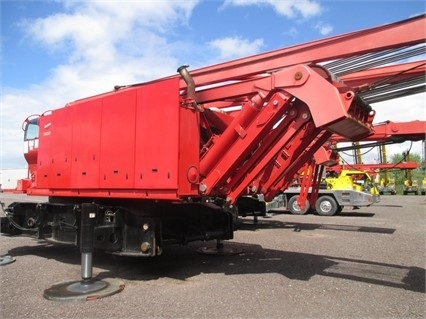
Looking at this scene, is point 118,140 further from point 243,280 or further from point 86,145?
point 243,280

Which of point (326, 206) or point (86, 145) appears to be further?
point (326, 206)

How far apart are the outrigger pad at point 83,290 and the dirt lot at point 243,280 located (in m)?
0.12

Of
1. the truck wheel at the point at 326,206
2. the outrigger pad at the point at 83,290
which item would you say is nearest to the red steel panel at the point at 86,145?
the outrigger pad at the point at 83,290

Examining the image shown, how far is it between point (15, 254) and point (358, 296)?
6.58 m

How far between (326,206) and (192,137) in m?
14.2

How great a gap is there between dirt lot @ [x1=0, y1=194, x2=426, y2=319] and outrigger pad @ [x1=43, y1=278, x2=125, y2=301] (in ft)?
0.40

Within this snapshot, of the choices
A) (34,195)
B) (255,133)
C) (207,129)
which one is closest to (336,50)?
(255,133)

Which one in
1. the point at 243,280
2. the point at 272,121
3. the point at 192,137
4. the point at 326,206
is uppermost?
the point at 272,121

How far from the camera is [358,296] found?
5.48 m

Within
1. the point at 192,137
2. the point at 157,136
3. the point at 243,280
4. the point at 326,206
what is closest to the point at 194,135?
the point at 192,137

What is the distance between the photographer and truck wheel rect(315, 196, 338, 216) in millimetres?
18859

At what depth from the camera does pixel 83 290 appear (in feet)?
18.7

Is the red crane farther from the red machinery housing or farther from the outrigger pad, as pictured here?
the outrigger pad

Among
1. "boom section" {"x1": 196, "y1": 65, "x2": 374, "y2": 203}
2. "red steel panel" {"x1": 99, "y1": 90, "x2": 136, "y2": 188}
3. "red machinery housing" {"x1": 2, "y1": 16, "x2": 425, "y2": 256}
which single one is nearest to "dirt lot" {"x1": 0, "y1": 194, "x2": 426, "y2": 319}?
"red machinery housing" {"x1": 2, "y1": 16, "x2": 425, "y2": 256}
